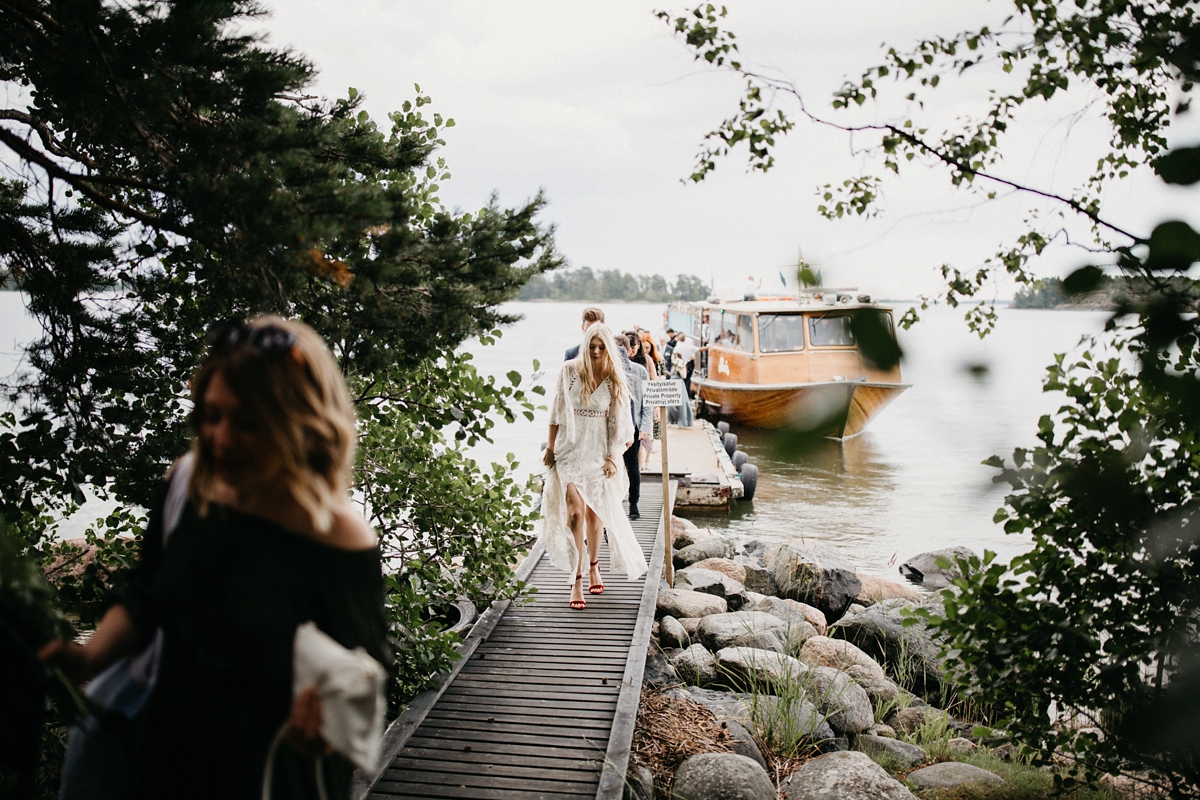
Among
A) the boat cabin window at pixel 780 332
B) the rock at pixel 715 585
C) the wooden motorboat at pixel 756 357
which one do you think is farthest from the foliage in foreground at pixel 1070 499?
the boat cabin window at pixel 780 332

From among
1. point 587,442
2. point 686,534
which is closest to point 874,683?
point 587,442

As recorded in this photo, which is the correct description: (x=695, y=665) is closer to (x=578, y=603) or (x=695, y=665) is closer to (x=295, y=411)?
(x=578, y=603)

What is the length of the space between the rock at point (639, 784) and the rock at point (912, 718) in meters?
2.58

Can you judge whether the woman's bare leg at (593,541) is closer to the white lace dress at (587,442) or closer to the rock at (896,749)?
the white lace dress at (587,442)

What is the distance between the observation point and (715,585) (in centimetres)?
894

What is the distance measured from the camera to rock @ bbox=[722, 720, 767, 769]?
193 inches

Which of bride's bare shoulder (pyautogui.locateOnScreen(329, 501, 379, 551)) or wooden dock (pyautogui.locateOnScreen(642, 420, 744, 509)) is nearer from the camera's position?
bride's bare shoulder (pyautogui.locateOnScreen(329, 501, 379, 551))

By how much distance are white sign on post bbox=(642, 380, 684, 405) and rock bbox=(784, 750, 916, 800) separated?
12.6ft

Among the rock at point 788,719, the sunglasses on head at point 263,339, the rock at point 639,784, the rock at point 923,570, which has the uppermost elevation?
the sunglasses on head at point 263,339

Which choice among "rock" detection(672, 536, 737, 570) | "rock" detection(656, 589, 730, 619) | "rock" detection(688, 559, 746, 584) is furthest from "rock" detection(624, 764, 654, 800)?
"rock" detection(672, 536, 737, 570)

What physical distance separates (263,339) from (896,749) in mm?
4937

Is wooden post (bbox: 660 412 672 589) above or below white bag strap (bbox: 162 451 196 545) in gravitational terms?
below

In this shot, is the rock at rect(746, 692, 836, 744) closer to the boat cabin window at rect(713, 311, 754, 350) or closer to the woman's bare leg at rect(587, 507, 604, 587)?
the woman's bare leg at rect(587, 507, 604, 587)

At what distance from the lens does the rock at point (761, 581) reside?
31.9 ft
